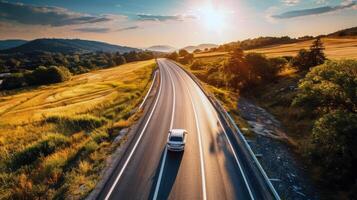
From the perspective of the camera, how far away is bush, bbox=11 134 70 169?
17714 millimetres

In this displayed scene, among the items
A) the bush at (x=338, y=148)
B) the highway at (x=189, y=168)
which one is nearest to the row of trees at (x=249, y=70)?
the highway at (x=189, y=168)

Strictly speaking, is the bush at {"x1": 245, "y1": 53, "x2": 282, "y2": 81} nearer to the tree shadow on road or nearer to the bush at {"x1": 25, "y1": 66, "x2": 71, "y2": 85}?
the tree shadow on road

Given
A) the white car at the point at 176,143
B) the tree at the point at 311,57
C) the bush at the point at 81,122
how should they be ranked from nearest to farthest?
the white car at the point at 176,143
the bush at the point at 81,122
the tree at the point at 311,57

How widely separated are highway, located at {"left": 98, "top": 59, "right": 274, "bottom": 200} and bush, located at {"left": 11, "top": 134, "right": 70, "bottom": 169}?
707cm

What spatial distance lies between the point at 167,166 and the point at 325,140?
10.6 metres

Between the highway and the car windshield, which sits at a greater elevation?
the car windshield

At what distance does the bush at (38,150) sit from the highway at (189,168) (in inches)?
278

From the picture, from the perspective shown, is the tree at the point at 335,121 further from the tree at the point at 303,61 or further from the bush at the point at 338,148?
the tree at the point at 303,61

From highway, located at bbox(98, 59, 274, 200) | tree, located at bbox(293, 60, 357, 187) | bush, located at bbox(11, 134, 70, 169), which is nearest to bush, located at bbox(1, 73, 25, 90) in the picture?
bush, located at bbox(11, 134, 70, 169)

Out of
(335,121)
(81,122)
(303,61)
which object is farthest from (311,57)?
(81,122)

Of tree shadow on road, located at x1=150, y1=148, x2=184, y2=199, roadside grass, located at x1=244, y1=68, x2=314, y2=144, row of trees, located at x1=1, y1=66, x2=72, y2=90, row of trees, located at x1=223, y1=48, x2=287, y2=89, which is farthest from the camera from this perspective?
row of trees, located at x1=1, y1=66, x2=72, y2=90

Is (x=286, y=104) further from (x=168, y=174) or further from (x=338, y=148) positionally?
(x=168, y=174)

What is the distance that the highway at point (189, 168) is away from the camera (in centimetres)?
1243

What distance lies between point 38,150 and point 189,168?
13370 mm
